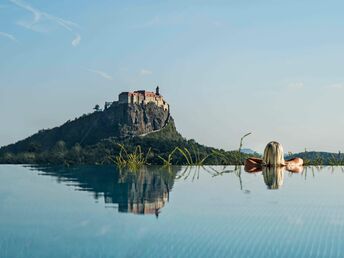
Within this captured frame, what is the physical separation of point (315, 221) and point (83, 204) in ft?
10.1

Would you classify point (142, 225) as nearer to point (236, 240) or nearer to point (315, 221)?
point (236, 240)

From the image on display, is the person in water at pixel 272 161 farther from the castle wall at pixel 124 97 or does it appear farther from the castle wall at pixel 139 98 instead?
the castle wall at pixel 124 97

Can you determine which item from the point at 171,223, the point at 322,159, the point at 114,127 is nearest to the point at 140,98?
the point at 114,127

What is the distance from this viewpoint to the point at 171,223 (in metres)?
5.47

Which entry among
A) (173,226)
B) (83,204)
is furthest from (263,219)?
(83,204)

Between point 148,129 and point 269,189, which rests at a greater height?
point 148,129

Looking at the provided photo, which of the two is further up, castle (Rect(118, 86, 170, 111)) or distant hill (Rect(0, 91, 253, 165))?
castle (Rect(118, 86, 170, 111))

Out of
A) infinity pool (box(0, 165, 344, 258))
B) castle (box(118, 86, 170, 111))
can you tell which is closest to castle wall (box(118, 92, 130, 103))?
castle (box(118, 86, 170, 111))

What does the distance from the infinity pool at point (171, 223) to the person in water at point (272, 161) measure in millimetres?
6949

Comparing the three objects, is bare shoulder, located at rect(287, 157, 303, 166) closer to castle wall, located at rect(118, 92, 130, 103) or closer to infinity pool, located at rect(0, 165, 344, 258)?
infinity pool, located at rect(0, 165, 344, 258)

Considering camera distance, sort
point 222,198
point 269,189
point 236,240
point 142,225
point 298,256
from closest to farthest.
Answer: point 298,256 < point 236,240 < point 142,225 < point 222,198 < point 269,189

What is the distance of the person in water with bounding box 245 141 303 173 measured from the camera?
1583 cm

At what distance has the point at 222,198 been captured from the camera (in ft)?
25.9

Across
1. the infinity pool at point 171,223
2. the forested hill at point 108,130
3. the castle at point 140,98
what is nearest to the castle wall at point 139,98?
the castle at point 140,98
